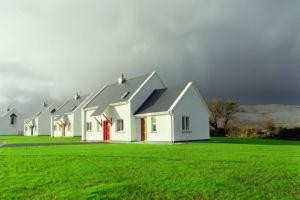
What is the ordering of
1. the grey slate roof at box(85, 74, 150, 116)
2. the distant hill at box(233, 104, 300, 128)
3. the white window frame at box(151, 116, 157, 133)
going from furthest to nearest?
the distant hill at box(233, 104, 300, 128) < the grey slate roof at box(85, 74, 150, 116) < the white window frame at box(151, 116, 157, 133)

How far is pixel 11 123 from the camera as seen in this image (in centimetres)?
10844

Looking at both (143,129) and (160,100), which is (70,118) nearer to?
(143,129)

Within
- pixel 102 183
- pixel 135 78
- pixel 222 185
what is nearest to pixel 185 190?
pixel 222 185

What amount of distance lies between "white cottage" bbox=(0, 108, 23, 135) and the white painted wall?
7875 cm

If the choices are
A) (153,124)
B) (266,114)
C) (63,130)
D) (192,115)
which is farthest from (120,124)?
(266,114)

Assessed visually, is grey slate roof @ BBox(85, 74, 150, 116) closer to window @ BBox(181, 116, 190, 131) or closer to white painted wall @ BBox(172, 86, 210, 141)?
white painted wall @ BBox(172, 86, 210, 141)

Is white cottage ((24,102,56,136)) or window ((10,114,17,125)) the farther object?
window ((10,114,17,125))

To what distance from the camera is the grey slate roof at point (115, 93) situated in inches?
1713

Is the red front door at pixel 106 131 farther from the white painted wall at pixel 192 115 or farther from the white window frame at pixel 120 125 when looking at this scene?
the white painted wall at pixel 192 115

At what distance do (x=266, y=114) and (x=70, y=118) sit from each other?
34.5m

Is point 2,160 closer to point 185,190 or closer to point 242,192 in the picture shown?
point 185,190

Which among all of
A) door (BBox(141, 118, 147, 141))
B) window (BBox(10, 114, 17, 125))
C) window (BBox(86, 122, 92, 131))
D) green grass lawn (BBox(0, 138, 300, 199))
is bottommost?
green grass lawn (BBox(0, 138, 300, 199))

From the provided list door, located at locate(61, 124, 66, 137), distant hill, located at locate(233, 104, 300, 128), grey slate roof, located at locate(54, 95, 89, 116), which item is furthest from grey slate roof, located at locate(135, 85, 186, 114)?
door, located at locate(61, 124, 66, 137)

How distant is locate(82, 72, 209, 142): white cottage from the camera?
120 ft
